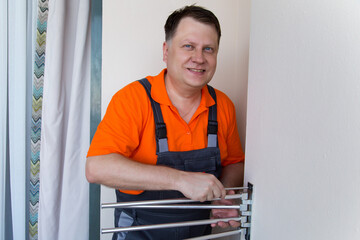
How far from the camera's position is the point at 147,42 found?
54.2 inches

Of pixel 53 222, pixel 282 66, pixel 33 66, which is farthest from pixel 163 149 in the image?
pixel 33 66

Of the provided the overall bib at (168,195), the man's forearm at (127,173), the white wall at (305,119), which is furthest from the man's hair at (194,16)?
the man's forearm at (127,173)

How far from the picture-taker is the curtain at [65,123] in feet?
4.96

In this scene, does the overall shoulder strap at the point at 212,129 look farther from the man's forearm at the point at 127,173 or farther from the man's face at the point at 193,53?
the man's forearm at the point at 127,173

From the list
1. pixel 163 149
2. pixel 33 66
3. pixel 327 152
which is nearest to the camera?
pixel 327 152

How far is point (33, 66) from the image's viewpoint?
163cm

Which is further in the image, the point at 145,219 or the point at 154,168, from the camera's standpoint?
the point at 145,219

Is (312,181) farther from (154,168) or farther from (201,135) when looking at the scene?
(201,135)

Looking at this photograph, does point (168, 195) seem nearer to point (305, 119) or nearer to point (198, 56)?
point (198, 56)

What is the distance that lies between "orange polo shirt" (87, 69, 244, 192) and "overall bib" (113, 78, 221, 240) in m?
0.03

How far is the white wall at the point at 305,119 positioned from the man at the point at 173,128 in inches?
11.9

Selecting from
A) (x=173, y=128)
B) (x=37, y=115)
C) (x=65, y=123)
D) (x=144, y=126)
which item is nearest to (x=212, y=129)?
(x=173, y=128)

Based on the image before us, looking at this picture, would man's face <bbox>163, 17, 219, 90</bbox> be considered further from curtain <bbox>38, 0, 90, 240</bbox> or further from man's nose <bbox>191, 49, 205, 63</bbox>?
curtain <bbox>38, 0, 90, 240</bbox>

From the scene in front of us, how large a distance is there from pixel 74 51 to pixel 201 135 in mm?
996
